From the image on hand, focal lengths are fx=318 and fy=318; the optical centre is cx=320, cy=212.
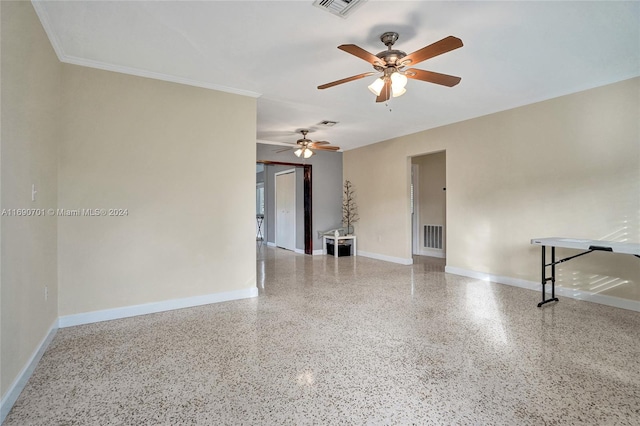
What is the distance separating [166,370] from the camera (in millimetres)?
2174

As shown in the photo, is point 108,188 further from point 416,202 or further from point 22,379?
point 416,202

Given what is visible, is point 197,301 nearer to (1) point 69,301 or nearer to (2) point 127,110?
(1) point 69,301

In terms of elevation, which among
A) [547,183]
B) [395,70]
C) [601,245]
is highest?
[395,70]

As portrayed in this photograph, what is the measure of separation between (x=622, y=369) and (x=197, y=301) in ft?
12.2

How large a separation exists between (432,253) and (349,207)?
7.13 feet

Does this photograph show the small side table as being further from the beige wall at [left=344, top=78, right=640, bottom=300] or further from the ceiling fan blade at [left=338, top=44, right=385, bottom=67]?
the ceiling fan blade at [left=338, top=44, right=385, bottom=67]

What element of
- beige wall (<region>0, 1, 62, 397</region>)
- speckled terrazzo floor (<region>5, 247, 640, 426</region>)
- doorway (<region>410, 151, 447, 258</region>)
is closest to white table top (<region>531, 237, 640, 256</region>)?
speckled terrazzo floor (<region>5, 247, 640, 426</region>)

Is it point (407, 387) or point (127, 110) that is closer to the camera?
point (407, 387)

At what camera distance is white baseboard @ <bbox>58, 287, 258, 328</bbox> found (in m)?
2.99

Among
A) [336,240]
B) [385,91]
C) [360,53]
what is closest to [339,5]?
[360,53]

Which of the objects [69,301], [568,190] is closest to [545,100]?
[568,190]

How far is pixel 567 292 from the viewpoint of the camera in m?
3.88

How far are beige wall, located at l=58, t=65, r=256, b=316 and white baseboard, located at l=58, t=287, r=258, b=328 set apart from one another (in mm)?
51

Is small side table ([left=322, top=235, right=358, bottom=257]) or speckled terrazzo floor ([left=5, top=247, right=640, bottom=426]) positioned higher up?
small side table ([left=322, top=235, right=358, bottom=257])
